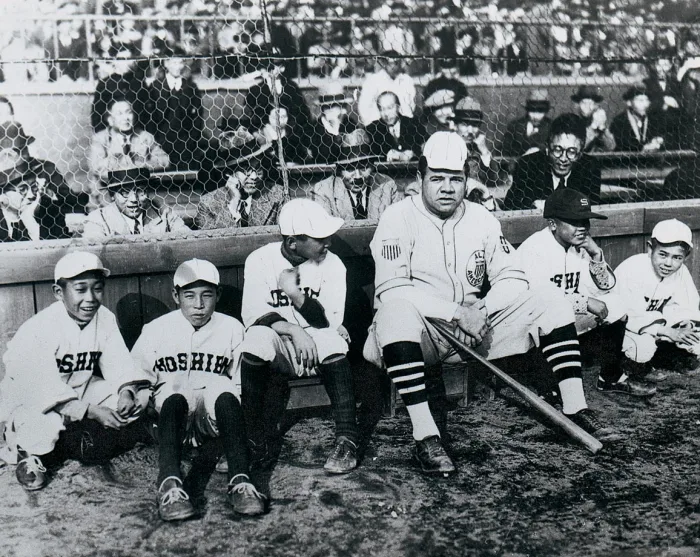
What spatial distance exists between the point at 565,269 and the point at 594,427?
45.3 inches

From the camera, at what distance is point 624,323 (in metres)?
4.53

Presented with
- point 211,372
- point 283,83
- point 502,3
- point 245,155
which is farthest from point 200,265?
point 502,3

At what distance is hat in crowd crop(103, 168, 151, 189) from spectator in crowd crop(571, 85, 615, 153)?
4386mm

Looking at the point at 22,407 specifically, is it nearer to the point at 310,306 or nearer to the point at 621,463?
the point at 310,306

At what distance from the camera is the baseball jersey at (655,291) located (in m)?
4.83

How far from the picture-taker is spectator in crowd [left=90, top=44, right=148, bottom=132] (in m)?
5.83

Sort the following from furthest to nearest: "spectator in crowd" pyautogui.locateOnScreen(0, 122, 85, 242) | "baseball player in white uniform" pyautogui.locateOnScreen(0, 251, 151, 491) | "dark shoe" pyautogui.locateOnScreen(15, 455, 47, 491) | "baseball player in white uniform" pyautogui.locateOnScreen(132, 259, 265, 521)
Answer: "spectator in crowd" pyautogui.locateOnScreen(0, 122, 85, 242) → "baseball player in white uniform" pyautogui.locateOnScreen(132, 259, 265, 521) → "baseball player in white uniform" pyautogui.locateOnScreen(0, 251, 151, 491) → "dark shoe" pyautogui.locateOnScreen(15, 455, 47, 491)

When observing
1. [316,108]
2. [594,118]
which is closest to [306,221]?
[316,108]

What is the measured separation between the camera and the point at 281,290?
3.90 metres

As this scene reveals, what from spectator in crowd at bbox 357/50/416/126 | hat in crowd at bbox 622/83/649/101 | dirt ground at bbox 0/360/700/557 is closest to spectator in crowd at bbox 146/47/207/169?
spectator in crowd at bbox 357/50/416/126

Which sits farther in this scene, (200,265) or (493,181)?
(493,181)

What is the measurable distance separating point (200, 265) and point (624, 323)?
2.55m

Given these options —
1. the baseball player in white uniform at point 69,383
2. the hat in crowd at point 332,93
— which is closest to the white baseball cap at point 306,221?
the baseball player in white uniform at point 69,383

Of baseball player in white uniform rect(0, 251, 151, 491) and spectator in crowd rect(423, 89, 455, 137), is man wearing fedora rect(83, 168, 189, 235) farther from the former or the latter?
spectator in crowd rect(423, 89, 455, 137)
